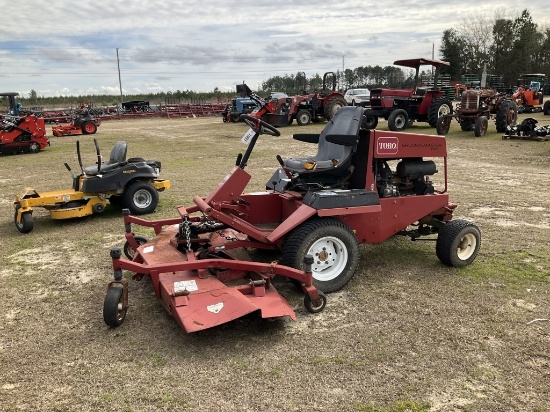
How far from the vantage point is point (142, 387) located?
117 inches

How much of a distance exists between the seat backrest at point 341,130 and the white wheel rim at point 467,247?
1.47 meters

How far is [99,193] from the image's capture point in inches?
276

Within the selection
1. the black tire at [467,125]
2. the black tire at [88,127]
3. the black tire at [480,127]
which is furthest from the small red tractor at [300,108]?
the black tire at [88,127]

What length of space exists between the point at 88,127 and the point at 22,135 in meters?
6.79

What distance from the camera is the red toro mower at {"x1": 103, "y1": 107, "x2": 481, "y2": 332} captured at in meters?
3.77

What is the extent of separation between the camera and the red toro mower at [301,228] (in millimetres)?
3766

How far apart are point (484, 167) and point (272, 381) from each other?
9.23 m

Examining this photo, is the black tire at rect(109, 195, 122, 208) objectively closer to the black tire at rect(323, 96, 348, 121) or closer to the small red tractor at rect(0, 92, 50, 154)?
the small red tractor at rect(0, 92, 50, 154)

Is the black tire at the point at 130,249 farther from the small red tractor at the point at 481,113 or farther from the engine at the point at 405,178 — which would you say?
the small red tractor at the point at 481,113

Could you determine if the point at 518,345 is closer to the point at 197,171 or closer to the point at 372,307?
the point at 372,307

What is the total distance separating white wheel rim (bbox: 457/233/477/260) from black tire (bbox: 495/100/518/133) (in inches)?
514

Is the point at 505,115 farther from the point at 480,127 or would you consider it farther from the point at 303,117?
the point at 303,117

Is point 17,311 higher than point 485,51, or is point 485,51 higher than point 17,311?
point 485,51

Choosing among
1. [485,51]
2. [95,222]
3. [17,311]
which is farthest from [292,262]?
[485,51]
